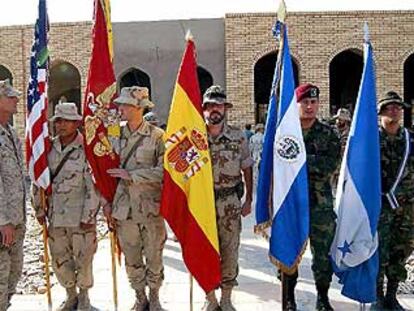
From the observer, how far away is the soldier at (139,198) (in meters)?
4.98

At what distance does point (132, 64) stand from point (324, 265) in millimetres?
13645

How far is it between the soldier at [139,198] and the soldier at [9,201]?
0.77 meters

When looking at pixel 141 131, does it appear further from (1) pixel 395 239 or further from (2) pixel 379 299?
(2) pixel 379 299

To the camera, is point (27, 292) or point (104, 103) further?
point (27, 292)

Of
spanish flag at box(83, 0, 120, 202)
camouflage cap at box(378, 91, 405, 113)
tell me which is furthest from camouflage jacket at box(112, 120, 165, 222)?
camouflage cap at box(378, 91, 405, 113)

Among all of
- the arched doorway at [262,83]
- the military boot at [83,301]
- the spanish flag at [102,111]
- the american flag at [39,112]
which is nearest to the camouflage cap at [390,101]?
the spanish flag at [102,111]

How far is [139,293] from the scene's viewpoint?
16.9ft

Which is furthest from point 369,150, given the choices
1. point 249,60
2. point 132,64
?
point 132,64

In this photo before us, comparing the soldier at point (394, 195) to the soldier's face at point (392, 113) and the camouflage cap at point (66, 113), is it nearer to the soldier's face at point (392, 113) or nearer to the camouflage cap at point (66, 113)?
the soldier's face at point (392, 113)

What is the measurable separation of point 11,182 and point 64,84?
16339 mm

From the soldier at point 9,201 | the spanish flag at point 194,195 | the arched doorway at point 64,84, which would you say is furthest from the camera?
the arched doorway at point 64,84

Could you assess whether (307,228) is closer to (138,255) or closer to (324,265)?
(324,265)

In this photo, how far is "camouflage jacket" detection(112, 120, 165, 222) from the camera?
16.4 feet

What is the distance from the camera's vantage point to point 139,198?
500cm
